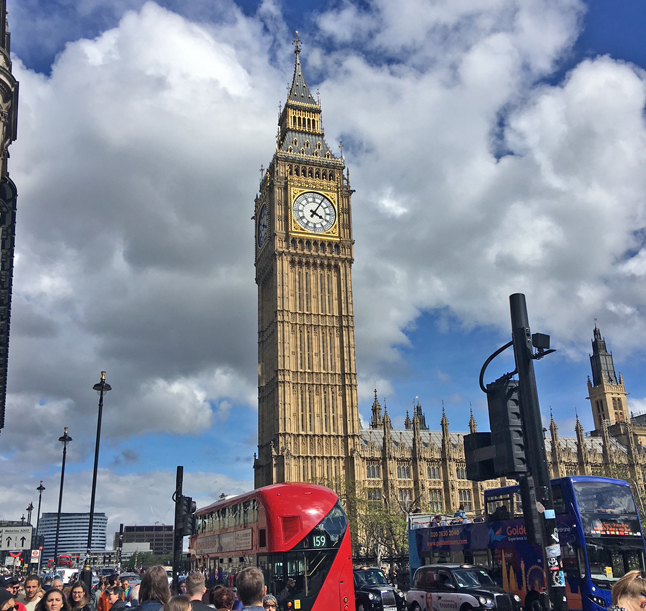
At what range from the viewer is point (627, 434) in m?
96.9

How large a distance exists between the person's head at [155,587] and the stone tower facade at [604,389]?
399 feet

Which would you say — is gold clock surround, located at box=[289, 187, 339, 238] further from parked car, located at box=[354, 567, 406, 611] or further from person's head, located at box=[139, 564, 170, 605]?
A: person's head, located at box=[139, 564, 170, 605]

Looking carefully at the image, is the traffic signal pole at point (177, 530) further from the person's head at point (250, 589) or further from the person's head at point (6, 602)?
the person's head at point (250, 589)

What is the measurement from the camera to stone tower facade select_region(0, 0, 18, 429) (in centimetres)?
2448

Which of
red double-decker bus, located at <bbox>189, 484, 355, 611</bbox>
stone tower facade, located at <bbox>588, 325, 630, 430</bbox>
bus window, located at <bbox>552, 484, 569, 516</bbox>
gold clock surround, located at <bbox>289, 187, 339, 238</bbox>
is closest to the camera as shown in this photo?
red double-decker bus, located at <bbox>189, 484, 355, 611</bbox>

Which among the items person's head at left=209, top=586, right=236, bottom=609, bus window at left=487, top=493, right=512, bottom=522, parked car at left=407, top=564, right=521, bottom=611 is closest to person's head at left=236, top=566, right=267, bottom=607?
person's head at left=209, top=586, right=236, bottom=609

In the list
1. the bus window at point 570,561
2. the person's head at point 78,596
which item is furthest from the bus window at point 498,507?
the person's head at point 78,596

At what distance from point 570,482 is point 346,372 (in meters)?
54.4

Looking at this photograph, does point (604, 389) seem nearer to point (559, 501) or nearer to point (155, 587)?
point (559, 501)

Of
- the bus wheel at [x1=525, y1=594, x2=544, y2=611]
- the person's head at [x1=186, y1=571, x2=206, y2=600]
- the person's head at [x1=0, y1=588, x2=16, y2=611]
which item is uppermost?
the person's head at [x1=186, y1=571, x2=206, y2=600]

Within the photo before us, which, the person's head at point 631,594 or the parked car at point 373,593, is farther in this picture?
the parked car at point 373,593

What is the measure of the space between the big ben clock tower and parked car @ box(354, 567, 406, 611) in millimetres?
38736

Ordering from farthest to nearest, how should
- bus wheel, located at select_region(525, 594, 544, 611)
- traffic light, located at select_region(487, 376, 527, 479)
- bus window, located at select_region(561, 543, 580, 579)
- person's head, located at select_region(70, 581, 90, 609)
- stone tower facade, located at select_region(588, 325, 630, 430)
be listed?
stone tower facade, located at select_region(588, 325, 630, 430), bus wheel, located at select_region(525, 594, 544, 611), bus window, located at select_region(561, 543, 580, 579), person's head, located at select_region(70, 581, 90, 609), traffic light, located at select_region(487, 376, 527, 479)

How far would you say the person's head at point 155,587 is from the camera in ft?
23.9
